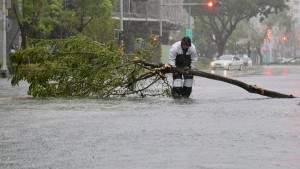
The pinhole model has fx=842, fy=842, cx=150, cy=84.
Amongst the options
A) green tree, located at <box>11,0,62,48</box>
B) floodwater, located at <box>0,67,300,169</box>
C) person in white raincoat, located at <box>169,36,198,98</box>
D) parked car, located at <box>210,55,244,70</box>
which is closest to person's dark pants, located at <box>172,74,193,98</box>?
person in white raincoat, located at <box>169,36,198,98</box>

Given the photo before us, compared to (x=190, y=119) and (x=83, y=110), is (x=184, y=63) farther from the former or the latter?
(x=190, y=119)

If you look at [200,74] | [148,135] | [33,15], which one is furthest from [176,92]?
[33,15]

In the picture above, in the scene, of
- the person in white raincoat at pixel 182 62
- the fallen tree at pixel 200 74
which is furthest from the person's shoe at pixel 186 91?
the fallen tree at pixel 200 74

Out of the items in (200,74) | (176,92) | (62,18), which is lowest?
(176,92)

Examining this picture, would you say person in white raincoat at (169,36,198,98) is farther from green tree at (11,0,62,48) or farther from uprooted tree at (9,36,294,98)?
green tree at (11,0,62,48)

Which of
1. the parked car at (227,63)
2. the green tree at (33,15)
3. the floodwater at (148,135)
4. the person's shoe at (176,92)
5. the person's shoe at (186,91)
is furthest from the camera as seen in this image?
the parked car at (227,63)

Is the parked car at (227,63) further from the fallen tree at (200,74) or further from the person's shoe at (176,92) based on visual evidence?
the person's shoe at (176,92)

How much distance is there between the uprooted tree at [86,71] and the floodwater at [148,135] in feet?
6.61

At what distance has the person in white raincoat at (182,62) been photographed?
65.2ft

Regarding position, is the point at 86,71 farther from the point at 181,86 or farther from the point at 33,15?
the point at 33,15

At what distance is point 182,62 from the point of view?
2034cm

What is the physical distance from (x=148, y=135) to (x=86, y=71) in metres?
8.80

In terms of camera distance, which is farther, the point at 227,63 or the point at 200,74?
the point at 227,63

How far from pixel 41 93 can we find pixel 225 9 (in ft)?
216
